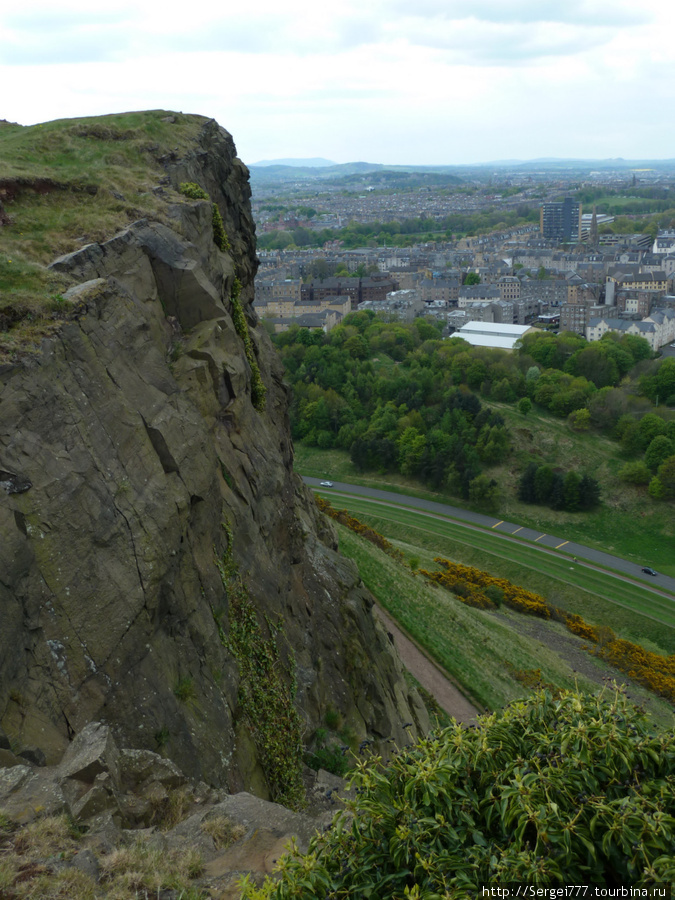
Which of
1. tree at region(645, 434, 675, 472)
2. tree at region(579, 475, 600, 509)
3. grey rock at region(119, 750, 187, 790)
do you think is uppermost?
grey rock at region(119, 750, 187, 790)

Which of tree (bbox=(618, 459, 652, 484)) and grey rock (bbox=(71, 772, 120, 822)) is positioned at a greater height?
grey rock (bbox=(71, 772, 120, 822))

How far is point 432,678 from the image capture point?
35.3 meters

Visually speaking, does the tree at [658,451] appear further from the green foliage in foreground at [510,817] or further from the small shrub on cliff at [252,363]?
the green foliage in foreground at [510,817]

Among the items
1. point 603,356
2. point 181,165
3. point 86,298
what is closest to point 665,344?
point 603,356

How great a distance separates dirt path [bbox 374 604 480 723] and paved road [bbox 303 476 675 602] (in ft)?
119

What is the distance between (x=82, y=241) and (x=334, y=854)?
15.9 m

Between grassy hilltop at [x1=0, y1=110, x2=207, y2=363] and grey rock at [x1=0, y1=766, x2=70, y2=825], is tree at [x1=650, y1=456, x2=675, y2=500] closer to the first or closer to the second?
grassy hilltop at [x1=0, y1=110, x2=207, y2=363]

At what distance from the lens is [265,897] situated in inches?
320

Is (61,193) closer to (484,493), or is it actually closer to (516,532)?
(516,532)

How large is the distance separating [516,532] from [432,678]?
44.1 meters

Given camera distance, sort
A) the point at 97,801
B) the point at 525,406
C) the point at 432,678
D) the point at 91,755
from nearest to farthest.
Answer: the point at 97,801 → the point at 91,755 → the point at 432,678 → the point at 525,406

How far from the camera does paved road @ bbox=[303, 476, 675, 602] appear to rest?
66.9 meters

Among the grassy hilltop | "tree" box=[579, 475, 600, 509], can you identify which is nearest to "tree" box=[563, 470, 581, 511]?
"tree" box=[579, 475, 600, 509]

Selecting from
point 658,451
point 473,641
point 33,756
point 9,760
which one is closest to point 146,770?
point 33,756
